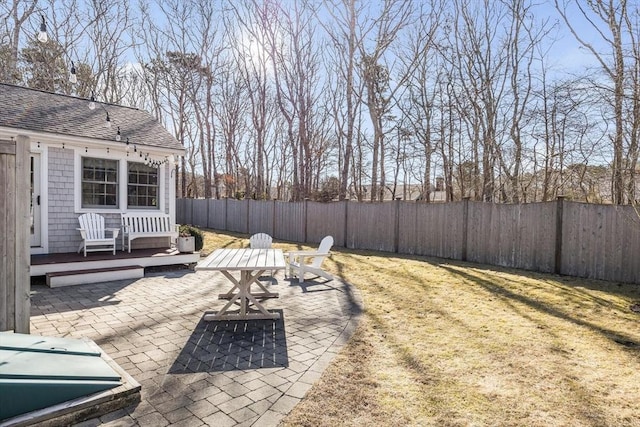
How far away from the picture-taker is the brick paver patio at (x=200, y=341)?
8.54ft

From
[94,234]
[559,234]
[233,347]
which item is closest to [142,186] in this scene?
[94,234]

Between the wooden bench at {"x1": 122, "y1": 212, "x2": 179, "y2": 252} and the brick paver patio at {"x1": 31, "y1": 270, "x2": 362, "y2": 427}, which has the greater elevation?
the wooden bench at {"x1": 122, "y1": 212, "x2": 179, "y2": 252}

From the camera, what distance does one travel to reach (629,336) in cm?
418

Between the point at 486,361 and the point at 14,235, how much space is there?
4.43 metres

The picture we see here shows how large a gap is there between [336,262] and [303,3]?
1274 cm

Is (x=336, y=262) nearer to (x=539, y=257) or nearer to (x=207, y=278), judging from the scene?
(x=207, y=278)

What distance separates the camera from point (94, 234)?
303 inches

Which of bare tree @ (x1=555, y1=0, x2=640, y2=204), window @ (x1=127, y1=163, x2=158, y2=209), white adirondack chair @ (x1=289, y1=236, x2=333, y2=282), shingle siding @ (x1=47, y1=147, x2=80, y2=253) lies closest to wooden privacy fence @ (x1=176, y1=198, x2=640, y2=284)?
bare tree @ (x1=555, y1=0, x2=640, y2=204)

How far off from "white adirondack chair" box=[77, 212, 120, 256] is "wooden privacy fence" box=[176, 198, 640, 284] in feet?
22.2

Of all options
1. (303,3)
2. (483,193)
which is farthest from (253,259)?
(303,3)

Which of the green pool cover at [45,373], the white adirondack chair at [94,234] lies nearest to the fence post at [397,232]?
the white adirondack chair at [94,234]

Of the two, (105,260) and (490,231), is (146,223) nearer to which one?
(105,260)

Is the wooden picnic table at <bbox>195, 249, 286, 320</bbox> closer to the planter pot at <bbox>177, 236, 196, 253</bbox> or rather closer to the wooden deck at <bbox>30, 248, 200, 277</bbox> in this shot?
the wooden deck at <bbox>30, 248, 200, 277</bbox>

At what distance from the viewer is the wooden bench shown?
8.25 m
